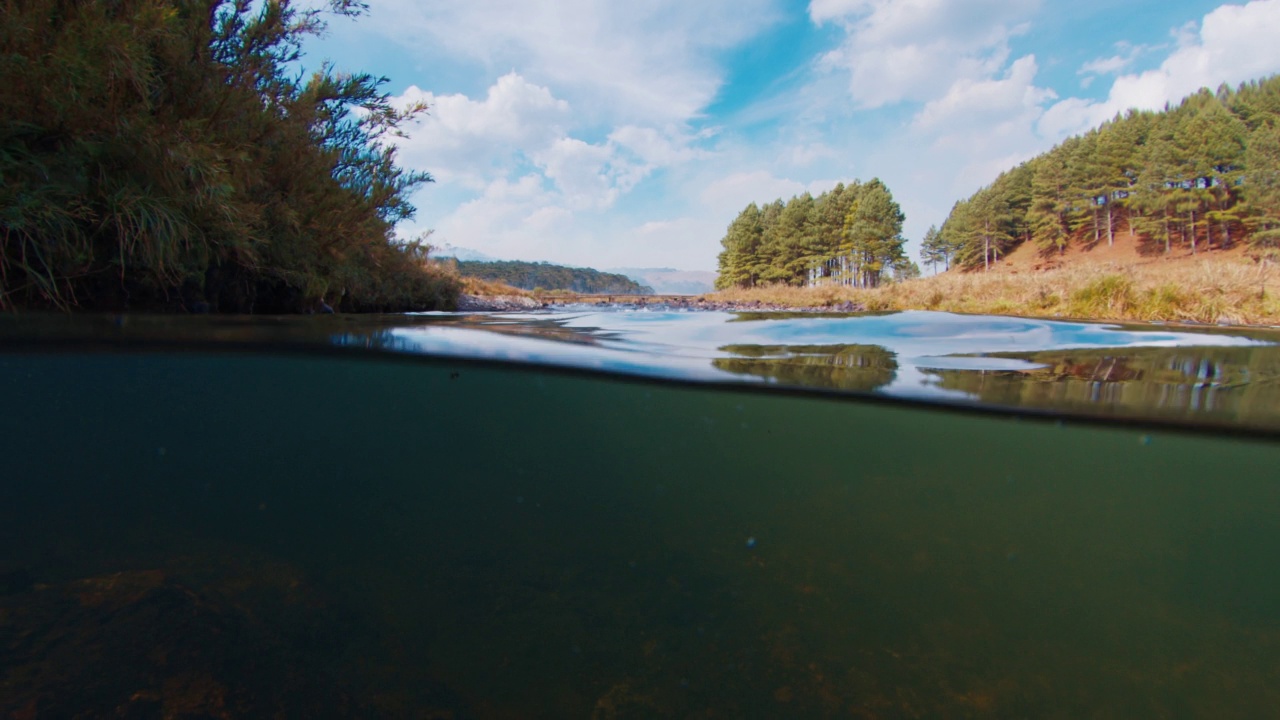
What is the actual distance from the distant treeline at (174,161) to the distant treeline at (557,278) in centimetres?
6668

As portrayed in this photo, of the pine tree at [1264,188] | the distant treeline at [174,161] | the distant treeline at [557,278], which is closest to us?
the distant treeline at [174,161]

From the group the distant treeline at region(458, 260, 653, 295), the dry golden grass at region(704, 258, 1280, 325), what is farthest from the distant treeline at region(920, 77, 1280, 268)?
A: the distant treeline at region(458, 260, 653, 295)

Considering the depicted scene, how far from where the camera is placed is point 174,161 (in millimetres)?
5785

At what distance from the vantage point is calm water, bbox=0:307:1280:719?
3219 millimetres

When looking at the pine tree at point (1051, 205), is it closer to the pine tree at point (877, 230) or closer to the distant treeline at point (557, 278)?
the pine tree at point (877, 230)

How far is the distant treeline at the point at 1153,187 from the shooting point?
4784 centimetres

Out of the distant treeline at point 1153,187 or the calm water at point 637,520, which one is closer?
the calm water at point 637,520

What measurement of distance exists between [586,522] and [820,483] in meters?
6.29

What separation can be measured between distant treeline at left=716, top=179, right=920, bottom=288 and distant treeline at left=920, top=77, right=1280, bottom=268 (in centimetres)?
2101

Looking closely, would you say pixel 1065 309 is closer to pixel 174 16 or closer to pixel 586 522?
pixel 586 522

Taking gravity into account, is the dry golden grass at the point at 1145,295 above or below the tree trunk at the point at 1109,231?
below

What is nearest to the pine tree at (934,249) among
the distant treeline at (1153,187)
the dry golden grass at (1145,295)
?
the distant treeline at (1153,187)

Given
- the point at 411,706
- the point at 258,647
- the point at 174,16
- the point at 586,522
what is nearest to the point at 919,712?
the point at 411,706

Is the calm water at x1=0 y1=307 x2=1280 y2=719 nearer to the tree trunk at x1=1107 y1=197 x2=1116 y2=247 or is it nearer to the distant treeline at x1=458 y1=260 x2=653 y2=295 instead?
the tree trunk at x1=1107 y1=197 x2=1116 y2=247
